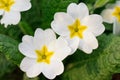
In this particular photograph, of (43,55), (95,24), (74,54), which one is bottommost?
(74,54)

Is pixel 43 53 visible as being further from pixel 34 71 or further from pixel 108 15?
pixel 108 15

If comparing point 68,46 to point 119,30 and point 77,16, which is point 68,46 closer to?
point 77,16

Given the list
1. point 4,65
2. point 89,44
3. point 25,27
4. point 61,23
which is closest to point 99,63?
point 89,44

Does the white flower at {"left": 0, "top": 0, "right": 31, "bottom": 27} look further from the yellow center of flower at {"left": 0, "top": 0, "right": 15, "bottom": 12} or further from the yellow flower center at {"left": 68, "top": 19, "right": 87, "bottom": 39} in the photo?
the yellow flower center at {"left": 68, "top": 19, "right": 87, "bottom": 39}

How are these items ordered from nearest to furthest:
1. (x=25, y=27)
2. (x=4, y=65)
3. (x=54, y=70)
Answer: (x=54, y=70) < (x=25, y=27) < (x=4, y=65)

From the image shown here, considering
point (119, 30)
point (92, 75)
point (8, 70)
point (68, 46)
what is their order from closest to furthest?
point (68, 46) → point (92, 75) → point (119, 30) → point (8, 70)

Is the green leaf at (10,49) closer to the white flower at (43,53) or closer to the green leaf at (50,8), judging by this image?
the white flower at (43,53)

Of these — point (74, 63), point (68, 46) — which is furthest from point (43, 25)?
point (68, 46)
